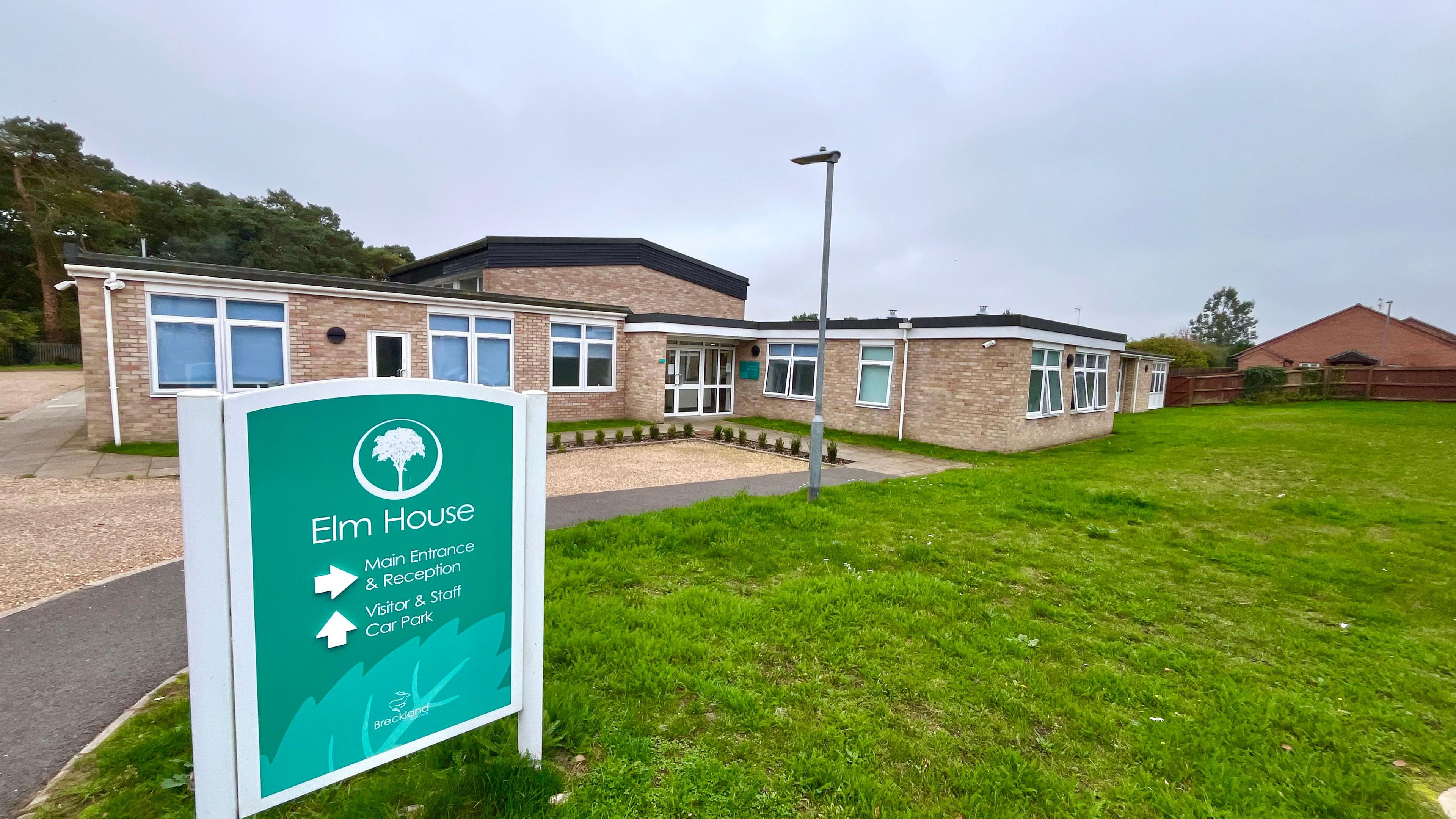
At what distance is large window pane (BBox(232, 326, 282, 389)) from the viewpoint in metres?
11.4

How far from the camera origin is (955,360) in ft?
44.9

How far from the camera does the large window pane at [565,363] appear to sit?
1571 centimetres

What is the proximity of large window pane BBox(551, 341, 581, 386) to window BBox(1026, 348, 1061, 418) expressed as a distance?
11207mm

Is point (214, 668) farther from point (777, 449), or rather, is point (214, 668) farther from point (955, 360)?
point (955, 360)

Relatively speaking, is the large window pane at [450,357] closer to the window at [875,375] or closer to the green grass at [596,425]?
the green grass at [596,425]

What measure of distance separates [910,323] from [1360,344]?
4842 centimetres

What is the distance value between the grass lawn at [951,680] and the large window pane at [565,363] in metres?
10.2

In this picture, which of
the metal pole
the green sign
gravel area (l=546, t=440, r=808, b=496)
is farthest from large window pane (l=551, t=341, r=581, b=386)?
the green sign

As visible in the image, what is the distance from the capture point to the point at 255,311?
11492 mm

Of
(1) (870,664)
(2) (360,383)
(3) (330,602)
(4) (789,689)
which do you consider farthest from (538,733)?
(1) (870,664)

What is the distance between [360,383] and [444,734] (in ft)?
4.46

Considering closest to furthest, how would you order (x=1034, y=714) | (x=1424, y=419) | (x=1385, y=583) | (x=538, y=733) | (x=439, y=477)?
(x=439, y=477)
(x=538, y=733)
(x=1034, y=714)
(x=1385, y=583)
(x=1424, y=419)

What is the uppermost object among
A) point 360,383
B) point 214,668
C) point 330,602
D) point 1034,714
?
point 360,383

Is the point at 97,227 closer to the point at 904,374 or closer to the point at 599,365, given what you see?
the point at 599,365
